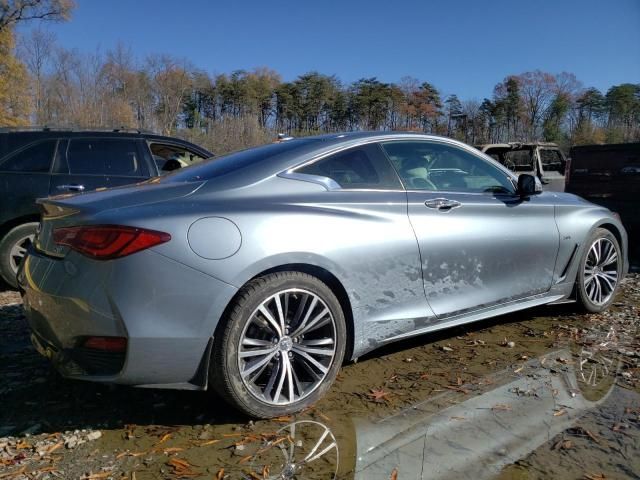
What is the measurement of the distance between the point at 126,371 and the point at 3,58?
1495 inches

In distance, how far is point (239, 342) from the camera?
2.46 meters

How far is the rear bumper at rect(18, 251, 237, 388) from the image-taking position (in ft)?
7.32

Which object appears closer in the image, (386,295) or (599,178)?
(386,295)

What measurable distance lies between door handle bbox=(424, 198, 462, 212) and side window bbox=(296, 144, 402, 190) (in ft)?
0.78

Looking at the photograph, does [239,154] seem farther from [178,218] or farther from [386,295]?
[386,295]

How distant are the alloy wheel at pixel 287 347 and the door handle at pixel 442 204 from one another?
103 cm

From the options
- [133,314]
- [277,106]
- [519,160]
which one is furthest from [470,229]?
[277,106]

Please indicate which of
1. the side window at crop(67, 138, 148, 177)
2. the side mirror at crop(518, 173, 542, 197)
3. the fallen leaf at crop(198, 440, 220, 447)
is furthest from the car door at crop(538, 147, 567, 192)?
the fallen leaf at crop(198, 440, 220, 447)

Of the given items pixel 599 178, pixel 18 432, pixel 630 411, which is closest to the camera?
pixel 18 432

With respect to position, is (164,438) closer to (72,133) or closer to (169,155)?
(72,133)

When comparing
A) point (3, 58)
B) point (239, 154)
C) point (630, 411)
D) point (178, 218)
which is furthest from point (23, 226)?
point (3, 58)

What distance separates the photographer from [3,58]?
32.5 metres

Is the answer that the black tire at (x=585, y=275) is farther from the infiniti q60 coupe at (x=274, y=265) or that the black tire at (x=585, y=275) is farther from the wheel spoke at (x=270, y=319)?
the wheel spoke at (x=270, y=319)

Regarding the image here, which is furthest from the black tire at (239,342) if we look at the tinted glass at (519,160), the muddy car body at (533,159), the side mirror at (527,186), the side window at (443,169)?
the tinted glass at (519,160)
